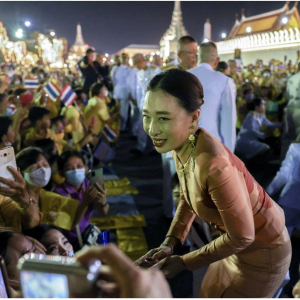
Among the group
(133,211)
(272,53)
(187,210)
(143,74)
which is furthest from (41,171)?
(272,53)

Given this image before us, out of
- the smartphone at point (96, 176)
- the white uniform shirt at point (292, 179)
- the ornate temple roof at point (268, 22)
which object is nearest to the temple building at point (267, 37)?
the ornate temple roof at point (268, 22)

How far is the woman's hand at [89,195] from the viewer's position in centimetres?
245

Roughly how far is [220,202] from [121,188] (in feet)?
13.0

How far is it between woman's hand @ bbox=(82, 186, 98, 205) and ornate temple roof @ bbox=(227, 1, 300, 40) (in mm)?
34358

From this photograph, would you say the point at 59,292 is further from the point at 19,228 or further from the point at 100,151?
the point at 100,151

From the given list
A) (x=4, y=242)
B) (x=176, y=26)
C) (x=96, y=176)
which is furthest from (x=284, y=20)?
(x=4, y=242)

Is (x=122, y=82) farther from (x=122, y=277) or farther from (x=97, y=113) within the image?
(x=122, y=277)

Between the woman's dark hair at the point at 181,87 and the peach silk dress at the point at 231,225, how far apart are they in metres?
0.13

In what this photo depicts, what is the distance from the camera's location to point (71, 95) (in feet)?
16.3

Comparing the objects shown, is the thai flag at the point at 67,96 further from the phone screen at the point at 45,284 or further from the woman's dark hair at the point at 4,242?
the phone screen at the point at 45,284

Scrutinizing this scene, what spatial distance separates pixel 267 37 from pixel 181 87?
105ft

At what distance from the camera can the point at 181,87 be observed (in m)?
1.23

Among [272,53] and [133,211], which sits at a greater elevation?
[272,53]

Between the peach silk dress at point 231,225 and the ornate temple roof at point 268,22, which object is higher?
the ornate temple roof at point 268,22
